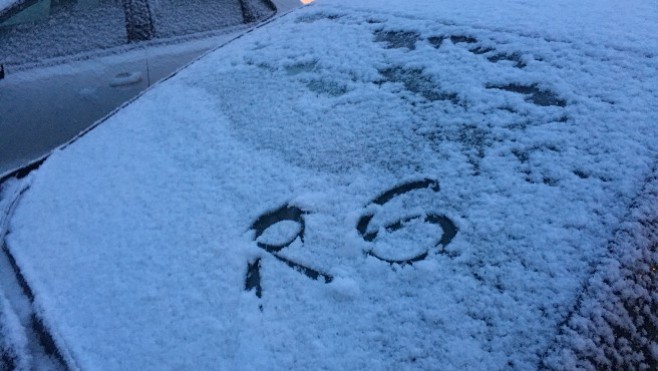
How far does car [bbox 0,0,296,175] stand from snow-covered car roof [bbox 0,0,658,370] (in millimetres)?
922

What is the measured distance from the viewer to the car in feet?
8.37

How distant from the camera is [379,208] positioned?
1170 millimetres

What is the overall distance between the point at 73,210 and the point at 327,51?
96 cm

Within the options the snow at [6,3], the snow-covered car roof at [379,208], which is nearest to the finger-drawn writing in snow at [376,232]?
the snow-covered car roof at [379,208]

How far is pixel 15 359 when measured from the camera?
1111 millimetres

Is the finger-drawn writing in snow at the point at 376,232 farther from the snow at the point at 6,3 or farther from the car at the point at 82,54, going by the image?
the snow at the point at 6,3

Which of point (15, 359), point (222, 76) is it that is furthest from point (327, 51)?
point (15, 359)

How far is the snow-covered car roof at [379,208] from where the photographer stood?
0.94 meters

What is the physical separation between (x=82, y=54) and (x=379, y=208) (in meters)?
2.31

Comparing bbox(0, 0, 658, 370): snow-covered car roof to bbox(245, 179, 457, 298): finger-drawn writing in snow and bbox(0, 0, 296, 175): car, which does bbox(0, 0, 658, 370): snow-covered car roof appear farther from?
bbox(0, 0, 296, 175): car

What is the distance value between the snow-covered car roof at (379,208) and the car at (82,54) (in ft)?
3.02

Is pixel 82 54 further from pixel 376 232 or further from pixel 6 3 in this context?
pixel 376 232

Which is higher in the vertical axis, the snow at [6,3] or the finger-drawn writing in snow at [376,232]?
the snow at [6,3]

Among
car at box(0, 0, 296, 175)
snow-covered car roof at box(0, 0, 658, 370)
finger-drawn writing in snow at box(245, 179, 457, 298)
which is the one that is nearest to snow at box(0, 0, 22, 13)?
car at box(0, 0, 296, 175)
